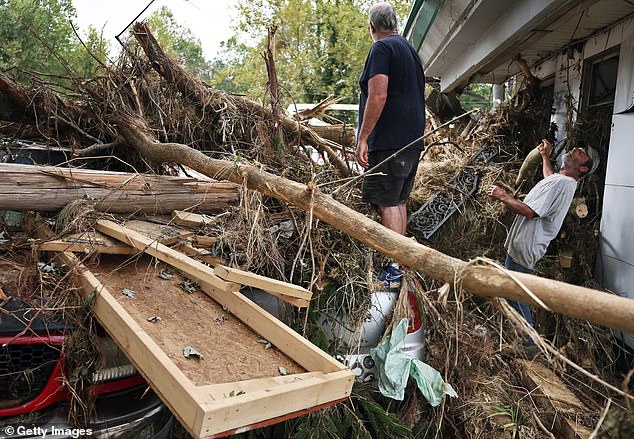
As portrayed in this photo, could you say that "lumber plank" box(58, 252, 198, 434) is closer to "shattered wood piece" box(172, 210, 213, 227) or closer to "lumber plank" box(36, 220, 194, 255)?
"lumber plank" box(36, 220, 194, 255)

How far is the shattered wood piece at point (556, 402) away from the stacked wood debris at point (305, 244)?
0.01 m

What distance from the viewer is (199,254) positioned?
3.09 metres

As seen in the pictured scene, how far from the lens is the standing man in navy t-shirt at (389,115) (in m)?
Result: 3.98

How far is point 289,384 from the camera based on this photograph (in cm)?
196

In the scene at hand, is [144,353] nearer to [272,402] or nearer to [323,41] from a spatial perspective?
[272,402]

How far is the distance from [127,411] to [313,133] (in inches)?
141

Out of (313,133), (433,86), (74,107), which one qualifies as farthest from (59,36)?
(313,133)

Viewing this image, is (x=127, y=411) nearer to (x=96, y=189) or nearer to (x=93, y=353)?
(x=93, y=353)

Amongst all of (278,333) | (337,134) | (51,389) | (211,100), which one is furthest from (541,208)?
(51,389)

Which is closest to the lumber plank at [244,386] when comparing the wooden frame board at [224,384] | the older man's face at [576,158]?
the wooden frame board at [224,384]

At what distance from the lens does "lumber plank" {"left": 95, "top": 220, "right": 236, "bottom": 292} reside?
96.4 inches

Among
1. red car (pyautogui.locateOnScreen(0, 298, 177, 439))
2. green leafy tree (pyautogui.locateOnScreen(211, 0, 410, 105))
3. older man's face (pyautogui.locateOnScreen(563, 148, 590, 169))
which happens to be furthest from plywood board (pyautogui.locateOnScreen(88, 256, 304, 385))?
green leafy tree (pyautogui.locateOnScreen(211, 0, 410, 105))

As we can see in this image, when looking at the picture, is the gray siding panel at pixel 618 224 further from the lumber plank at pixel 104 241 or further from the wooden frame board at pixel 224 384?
the lumber plank at pixel 104 241

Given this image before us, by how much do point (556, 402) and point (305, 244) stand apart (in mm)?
2171
